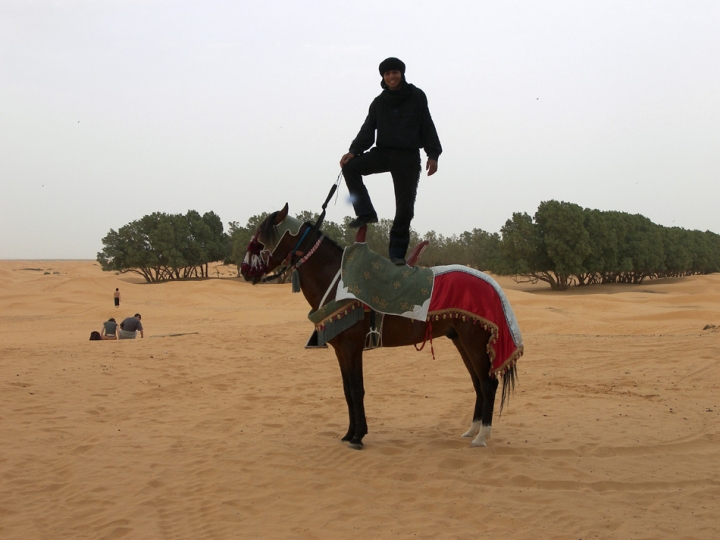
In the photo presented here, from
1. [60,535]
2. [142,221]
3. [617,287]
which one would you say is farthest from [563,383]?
[142,221]

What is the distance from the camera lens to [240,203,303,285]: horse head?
6.41 m

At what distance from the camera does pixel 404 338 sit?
20.8 ft

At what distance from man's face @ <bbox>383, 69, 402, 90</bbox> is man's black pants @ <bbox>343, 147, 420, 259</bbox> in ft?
2.24

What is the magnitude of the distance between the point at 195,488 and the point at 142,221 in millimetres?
46759

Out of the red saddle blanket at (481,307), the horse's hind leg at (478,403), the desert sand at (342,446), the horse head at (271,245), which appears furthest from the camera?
the horse's hind leg at (478,403)

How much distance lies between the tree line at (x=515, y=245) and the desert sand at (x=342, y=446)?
72.1 ft

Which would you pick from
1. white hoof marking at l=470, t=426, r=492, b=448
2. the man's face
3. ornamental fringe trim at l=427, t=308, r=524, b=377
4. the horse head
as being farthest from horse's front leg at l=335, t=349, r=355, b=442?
the man's face

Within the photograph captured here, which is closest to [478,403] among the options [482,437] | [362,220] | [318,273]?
[482,437]

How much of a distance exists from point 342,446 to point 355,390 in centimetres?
67

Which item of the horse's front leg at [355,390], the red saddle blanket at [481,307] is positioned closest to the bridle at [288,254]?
the horse's front leg at [355,390]

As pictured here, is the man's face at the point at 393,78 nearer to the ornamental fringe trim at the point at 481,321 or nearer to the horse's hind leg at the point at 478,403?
the ornamental fringe trim at the point at 481,321

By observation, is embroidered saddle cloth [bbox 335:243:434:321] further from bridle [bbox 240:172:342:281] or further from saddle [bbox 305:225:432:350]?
bridle [bbox 240:172:342:281]

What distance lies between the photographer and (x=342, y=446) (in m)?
6.41

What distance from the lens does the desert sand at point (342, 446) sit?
4.55 m
